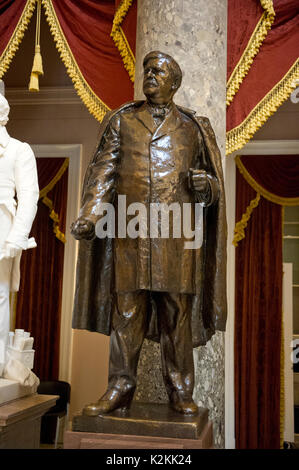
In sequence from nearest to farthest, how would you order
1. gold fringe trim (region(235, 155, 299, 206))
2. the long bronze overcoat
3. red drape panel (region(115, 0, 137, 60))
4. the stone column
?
1. the long bronze overcoat
2. the stone column
3. red drape panel (region(115, 0, 137, 60))
4. gold fringe trim (region(235, 155, 299, 206))

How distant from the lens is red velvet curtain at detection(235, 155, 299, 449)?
20.3 ft

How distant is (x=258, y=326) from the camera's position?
6305 millimetres

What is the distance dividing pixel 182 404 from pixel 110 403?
283 mm

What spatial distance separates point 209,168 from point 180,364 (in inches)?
33.1

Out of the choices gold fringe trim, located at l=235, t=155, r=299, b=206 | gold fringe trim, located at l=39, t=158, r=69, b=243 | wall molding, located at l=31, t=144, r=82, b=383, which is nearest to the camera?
gold fringe trim, located at l=235, t=155, r=299, b=206

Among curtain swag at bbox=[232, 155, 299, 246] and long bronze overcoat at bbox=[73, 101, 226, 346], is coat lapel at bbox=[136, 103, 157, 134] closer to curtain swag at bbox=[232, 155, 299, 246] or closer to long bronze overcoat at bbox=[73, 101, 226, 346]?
long bronze overcoat at bbox=[73, 101, 226, 346]

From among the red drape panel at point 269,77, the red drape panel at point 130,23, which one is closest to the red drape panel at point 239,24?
the red drape panel at point 269,77

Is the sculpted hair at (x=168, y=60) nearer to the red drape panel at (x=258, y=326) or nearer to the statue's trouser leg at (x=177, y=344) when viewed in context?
the statue's trouser leg at (x=177, y=344)

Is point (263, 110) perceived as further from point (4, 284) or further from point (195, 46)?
point (4, 284)

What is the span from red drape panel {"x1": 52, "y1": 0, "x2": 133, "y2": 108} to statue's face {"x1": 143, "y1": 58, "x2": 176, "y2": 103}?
1.54 metres

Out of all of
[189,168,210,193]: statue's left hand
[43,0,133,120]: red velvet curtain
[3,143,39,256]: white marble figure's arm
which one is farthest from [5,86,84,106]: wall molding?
[189,168,210,193]: statue's left hand

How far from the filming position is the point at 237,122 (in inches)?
149
